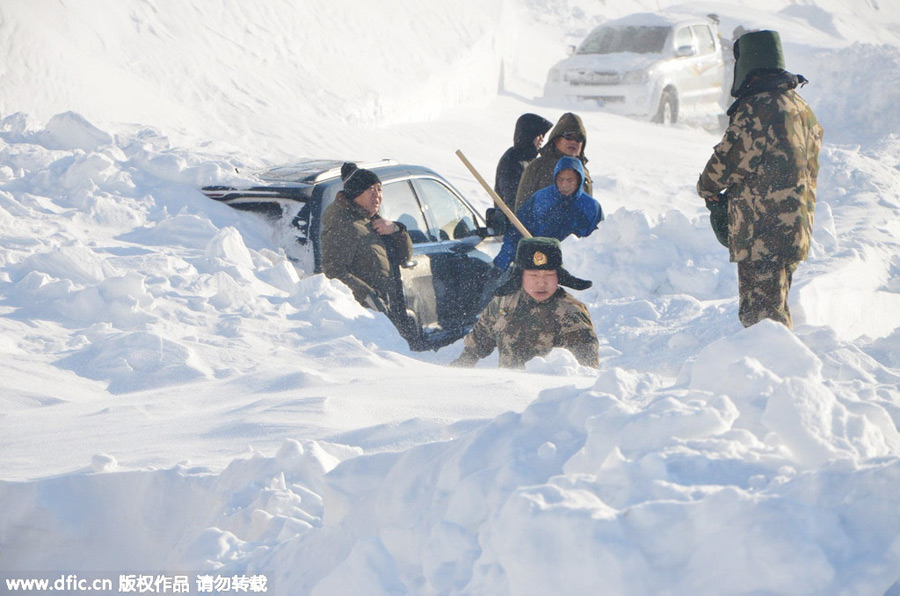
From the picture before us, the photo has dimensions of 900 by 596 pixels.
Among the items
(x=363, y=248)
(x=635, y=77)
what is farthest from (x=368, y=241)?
(x=635, y=77)

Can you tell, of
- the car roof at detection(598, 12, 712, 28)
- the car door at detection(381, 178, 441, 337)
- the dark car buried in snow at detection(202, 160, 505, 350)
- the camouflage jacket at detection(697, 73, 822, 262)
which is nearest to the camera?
the camouflage jacket at detection(697, 73, 822, 262)

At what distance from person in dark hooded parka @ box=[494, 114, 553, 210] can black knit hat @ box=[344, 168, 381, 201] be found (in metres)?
1.87

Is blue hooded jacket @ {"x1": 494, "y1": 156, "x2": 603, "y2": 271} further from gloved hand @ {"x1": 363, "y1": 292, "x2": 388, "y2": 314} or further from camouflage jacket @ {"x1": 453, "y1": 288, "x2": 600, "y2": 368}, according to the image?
camouflage jacket @ {"x1": 453, "y1": 288, "x2": 600, "y2": 368}

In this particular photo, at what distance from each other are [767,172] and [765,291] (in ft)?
2.02

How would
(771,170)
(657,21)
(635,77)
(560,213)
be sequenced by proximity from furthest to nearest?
(657,21) → (635,77) → (560,213) → (771,170)

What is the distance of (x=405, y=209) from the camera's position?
6867 mm

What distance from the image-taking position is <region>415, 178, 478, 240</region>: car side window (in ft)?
23.0

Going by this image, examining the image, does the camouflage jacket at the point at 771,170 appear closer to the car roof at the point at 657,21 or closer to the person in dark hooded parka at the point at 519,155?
the person in dark hooded parka at the point at 519,155

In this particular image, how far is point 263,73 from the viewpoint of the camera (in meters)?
13.5

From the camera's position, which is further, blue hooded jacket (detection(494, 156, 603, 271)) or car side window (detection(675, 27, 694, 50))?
car side window (detection(675, 27, 694, 50))

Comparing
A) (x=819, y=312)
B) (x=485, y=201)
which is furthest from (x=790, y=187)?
(x=485, y=201)

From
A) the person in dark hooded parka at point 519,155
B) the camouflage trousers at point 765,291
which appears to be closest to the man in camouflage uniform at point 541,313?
the camouflage trousers at point 765,291

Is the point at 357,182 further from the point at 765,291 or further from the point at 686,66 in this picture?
the point at 686,66

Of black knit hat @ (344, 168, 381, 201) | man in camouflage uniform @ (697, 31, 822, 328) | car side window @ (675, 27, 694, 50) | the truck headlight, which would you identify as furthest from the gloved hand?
car side window @ (675, 27, 694, 50)
